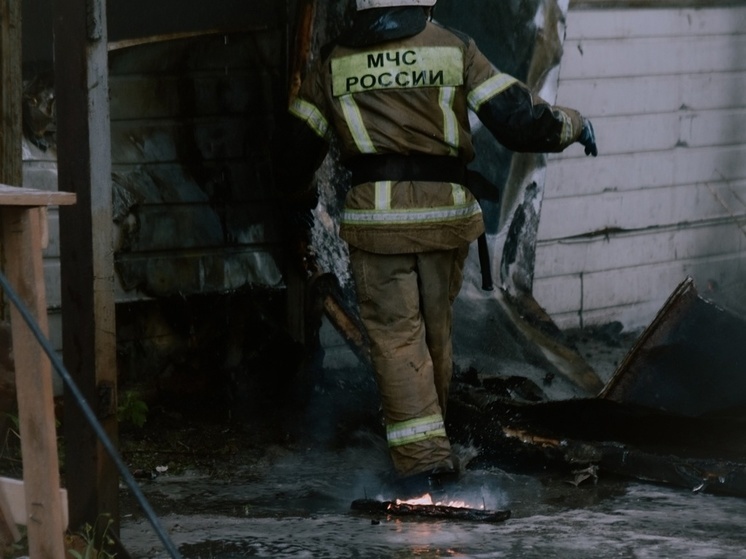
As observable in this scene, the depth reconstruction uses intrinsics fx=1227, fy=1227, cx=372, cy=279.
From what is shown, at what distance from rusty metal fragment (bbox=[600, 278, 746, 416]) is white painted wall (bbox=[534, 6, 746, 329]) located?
181 cm

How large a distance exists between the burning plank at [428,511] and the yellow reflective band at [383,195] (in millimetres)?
1154

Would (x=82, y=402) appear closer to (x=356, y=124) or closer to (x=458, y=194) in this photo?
(x=356, y=124)

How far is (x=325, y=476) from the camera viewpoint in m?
5.36

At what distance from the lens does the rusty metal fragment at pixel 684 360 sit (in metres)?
5.75

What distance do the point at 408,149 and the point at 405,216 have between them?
27cm

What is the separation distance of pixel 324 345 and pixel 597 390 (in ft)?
4.75

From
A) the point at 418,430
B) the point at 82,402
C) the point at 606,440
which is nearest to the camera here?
the point at 82,402

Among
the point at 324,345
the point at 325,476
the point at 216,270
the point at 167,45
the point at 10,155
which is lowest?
the point at 325,476

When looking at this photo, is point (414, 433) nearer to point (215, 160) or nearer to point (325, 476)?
point (325, 476)

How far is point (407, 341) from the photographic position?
4926 millimetres

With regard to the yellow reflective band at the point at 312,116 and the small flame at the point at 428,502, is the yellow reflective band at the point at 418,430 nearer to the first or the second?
the small flame at the point at 428,502

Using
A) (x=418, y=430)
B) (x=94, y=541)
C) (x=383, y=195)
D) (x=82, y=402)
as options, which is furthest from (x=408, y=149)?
(x=82, y=402)

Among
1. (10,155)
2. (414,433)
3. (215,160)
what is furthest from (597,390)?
(10,155)

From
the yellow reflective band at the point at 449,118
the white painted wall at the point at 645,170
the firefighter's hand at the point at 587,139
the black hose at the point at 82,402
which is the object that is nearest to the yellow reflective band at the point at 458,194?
the yellow reflective band at the point at 449,118
